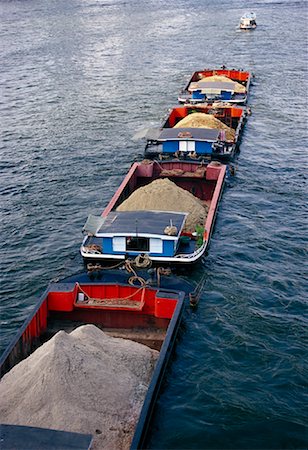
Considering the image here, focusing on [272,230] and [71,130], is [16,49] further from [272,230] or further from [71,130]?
[272,230]

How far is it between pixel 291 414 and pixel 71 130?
1672 inches

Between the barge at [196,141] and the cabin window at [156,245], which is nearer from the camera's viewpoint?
the cabin window at [156,245]

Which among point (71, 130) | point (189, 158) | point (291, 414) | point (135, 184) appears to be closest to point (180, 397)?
point (291, 414)

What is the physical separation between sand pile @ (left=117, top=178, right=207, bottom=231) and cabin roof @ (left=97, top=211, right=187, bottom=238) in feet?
6.05

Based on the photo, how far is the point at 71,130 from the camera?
60.7 m

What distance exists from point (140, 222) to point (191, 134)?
55.9 feet

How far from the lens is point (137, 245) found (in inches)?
1291

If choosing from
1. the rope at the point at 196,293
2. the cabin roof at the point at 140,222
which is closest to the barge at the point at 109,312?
the rope at the point at 196,293

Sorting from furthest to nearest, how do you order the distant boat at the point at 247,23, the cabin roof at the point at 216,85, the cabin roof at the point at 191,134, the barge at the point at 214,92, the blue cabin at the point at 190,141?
the distant boat at the point at 247,23
the cabin roof at the point at 216,85
the barge at the point at 214,92
the cabin roof at the point at 191,134
the blue cabin at the point at 190,141

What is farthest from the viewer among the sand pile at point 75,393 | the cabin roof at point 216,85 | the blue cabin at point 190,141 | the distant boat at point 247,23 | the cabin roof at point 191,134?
the distant boat at point 247,23

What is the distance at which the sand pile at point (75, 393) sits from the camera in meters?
20.2

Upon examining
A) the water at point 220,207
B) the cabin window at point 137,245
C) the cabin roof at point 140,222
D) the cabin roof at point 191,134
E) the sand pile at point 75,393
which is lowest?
the water at point 220,207

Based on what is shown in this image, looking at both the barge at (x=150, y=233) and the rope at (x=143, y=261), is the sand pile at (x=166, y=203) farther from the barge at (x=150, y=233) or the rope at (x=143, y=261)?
the rope at (x=143, y=261)

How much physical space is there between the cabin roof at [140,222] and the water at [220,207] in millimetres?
3367
